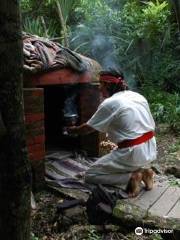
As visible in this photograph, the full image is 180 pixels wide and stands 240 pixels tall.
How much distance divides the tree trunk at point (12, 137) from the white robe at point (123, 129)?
239cm

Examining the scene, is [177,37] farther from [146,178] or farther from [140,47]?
[146,178]

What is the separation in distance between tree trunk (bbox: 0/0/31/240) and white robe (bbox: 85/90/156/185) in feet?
7.85

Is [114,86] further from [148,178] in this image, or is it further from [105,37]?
[105,37]

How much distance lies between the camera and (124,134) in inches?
176

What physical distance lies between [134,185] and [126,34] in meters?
7.59

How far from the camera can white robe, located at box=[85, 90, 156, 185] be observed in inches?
175

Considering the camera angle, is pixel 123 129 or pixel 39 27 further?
pixel 39 27

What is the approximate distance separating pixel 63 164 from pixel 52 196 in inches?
42.6

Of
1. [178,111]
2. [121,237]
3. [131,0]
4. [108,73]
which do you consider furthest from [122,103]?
[131,0]

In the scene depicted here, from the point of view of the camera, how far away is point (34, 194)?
4.96m

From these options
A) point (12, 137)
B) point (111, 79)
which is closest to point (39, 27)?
point (111, 79)

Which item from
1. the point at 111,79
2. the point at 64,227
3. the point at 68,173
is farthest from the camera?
the point at 68,173

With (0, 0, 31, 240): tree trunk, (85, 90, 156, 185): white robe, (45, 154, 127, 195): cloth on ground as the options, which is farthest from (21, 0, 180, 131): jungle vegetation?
(0, 0, 31, 240): tree trunk

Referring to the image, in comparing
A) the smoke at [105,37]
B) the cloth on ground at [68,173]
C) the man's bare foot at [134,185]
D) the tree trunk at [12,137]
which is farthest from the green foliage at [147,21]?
the tree trunk at [12,137]
